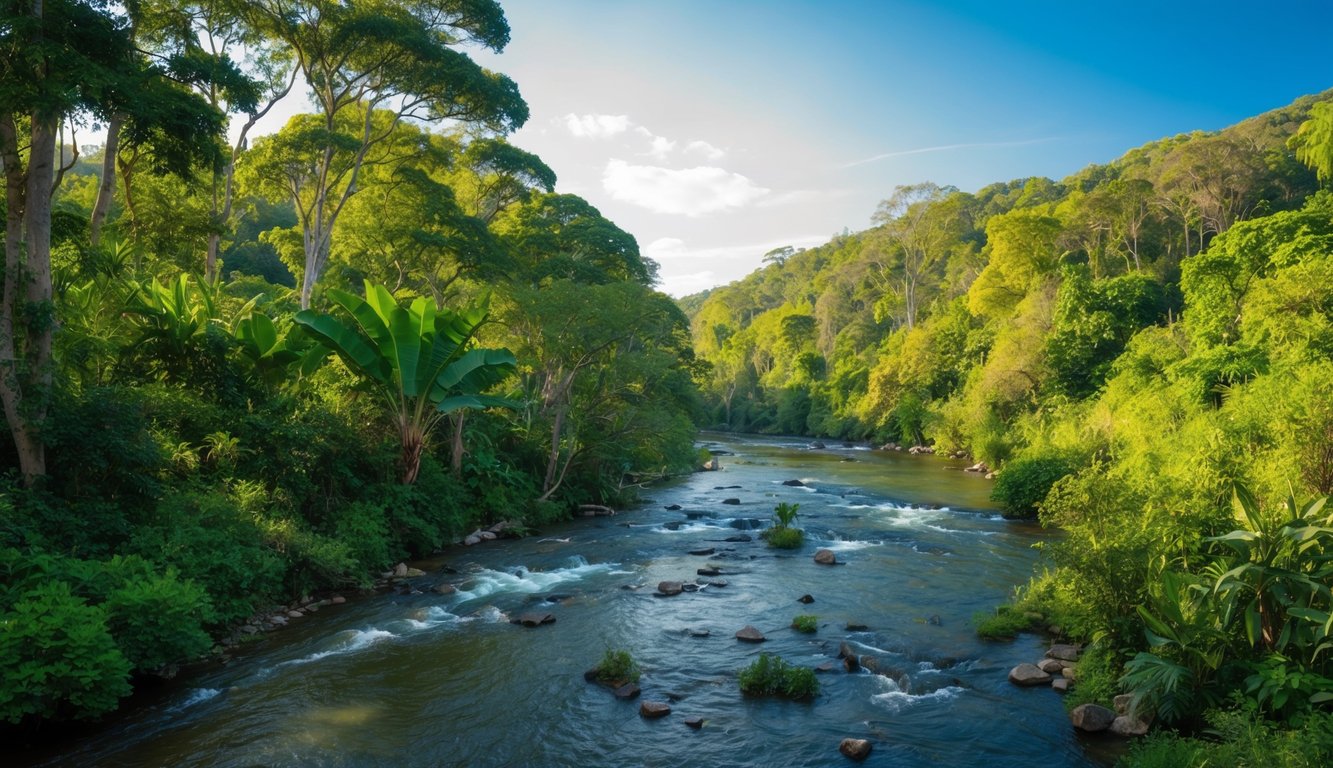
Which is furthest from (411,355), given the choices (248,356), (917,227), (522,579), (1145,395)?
(917,227)

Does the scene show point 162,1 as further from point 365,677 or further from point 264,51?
point 365,677

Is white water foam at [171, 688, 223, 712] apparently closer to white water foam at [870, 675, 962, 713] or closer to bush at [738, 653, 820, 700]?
bush at [738, 653, 820, 700]

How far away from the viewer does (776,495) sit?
81.8 feet

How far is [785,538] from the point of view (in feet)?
55.4

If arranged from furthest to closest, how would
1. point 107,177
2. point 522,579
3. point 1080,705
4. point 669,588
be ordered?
point 522,579 < point 669,588 < point 107,177 < point 1080,705

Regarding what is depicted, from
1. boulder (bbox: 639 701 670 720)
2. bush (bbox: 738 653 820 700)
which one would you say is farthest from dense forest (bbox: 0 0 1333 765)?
boulder (bbox: 639 701 670 720)

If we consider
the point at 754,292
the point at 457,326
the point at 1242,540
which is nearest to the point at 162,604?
the point at 457,326

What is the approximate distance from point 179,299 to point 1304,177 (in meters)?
57.5

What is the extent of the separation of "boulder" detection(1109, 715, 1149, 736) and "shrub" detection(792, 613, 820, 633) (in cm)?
422

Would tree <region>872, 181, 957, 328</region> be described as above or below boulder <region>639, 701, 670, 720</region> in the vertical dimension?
above

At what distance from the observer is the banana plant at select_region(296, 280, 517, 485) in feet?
47.6

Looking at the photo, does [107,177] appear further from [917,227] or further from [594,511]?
[917,227]

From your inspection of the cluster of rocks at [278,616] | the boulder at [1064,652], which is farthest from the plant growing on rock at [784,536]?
the cluster of rocks at [278,616]

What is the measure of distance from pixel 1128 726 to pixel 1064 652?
2085 mm
